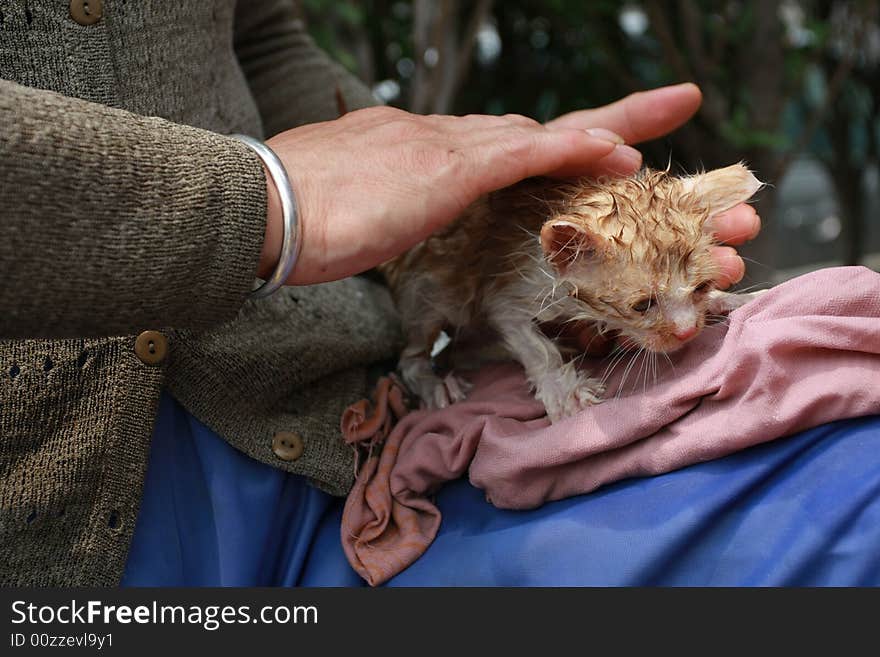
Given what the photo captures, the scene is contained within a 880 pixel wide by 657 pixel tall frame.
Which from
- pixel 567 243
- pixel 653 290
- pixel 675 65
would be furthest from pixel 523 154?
pixel 675 65

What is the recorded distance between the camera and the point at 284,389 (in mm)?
1267

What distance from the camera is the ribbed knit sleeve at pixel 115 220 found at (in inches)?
35.4

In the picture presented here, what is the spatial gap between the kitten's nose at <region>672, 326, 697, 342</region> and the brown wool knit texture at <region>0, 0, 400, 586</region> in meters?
0.47

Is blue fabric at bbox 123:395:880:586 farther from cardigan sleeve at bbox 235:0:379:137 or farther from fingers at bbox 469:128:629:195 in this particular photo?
cardigan sleeve at bbox 235:0:379:137

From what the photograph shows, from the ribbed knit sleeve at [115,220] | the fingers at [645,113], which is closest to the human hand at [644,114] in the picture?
the fingers at [645,113]

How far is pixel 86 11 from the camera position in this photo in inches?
45.9

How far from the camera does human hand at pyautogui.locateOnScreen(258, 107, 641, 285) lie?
1055mm

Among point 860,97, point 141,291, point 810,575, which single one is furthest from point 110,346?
point 860,97

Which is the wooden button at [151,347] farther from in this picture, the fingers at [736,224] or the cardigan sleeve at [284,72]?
the fingers at [736,224]

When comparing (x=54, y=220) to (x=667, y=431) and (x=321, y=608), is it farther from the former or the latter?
(x=667, y=431)

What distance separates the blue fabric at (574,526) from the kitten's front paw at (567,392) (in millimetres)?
141

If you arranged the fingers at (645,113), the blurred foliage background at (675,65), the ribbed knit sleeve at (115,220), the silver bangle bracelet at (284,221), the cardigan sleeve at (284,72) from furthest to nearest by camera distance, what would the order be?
the blurred foliage background at (675,65), the cardigan sleeve at (284,72), the fingers at (645,113), the silver bangle bracelet at (284,221), the ribbed knit sleeve at (115,220)

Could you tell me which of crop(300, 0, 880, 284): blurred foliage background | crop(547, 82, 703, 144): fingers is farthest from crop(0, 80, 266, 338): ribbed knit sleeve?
crop(300, 0, 880, 284): blurred foliage background

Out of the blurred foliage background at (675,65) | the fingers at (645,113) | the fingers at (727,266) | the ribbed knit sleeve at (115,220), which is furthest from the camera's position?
the blurred foliage background at (675,65)
